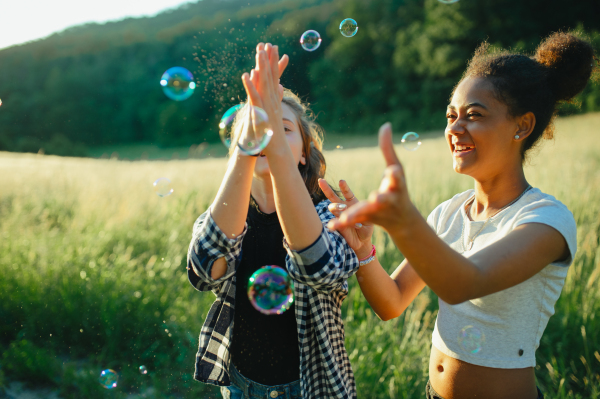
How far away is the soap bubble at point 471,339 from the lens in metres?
1.55

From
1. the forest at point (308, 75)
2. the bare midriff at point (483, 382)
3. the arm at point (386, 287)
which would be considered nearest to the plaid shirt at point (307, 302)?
the arm at point (386, 287)

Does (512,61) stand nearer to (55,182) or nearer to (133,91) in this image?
(55,182)

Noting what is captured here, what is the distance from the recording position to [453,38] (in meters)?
32.9

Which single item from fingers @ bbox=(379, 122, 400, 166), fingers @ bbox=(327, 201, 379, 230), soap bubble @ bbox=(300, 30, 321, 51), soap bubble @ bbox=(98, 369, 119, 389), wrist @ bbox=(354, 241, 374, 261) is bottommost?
soap bubble @ bbox=(98, 369, 119, 389)

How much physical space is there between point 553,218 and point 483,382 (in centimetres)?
66

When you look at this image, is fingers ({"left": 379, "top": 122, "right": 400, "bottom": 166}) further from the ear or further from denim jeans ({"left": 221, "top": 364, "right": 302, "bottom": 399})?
denim jeans ({"left": 221, "top": 364, "right": 302, "bottom": 399})

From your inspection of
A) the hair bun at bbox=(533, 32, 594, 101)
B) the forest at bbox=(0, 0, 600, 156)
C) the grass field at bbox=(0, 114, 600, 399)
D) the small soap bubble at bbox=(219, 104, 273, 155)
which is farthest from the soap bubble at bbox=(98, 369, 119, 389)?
the forest at bbox=(0, 0, 600, 156)

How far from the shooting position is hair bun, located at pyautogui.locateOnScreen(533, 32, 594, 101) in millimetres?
1754

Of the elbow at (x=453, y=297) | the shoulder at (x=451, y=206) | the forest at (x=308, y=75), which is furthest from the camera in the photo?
the forest at (x=308, y=75)

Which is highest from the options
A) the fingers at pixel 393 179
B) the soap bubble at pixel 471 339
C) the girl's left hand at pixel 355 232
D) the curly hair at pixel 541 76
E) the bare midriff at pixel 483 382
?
the curly hair at pixel 541 76

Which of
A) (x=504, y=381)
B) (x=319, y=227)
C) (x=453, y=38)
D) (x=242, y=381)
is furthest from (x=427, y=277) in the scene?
(x=453, y=38)

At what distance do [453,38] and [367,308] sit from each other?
34.2 meters

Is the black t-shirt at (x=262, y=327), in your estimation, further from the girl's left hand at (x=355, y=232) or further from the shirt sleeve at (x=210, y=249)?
the girl's left hand at (x=355, y=232)

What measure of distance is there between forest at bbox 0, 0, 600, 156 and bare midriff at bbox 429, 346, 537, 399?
2689cm
